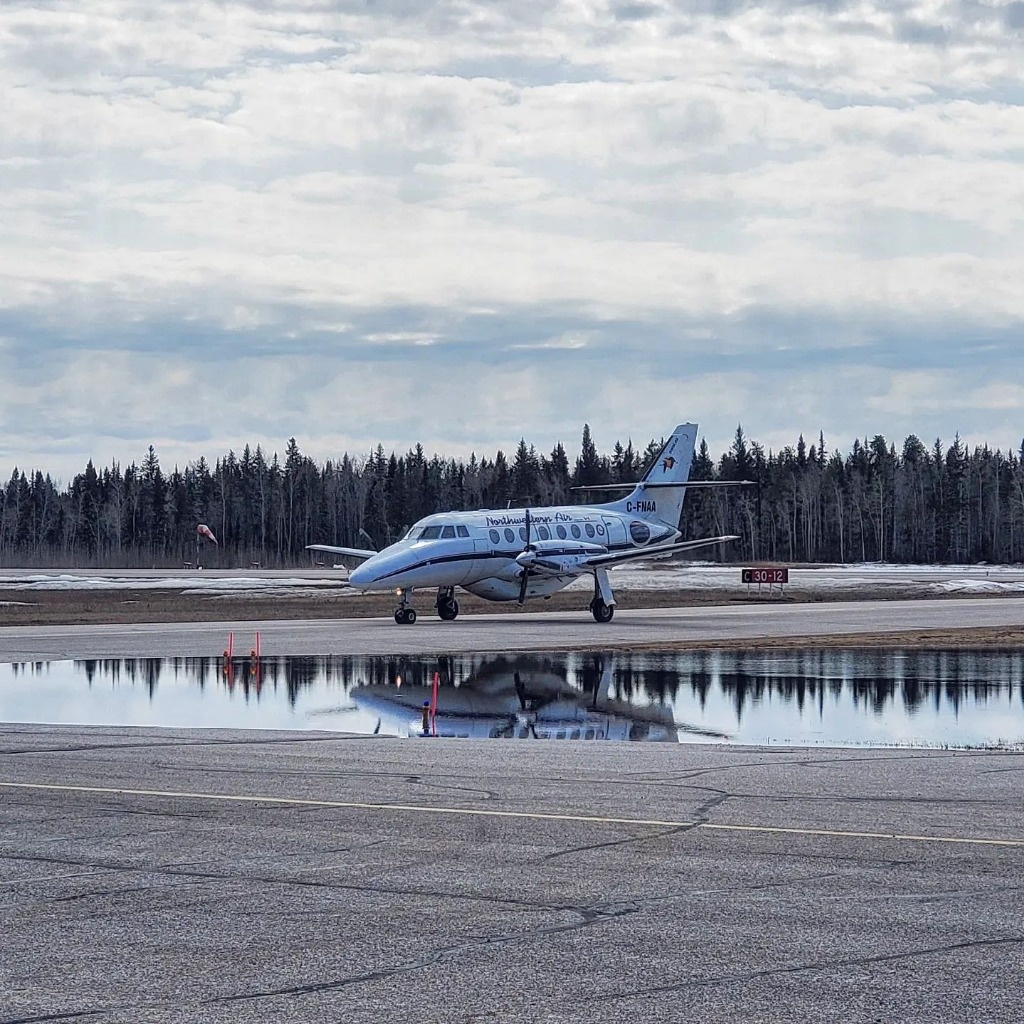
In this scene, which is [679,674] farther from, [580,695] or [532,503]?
[532,503]

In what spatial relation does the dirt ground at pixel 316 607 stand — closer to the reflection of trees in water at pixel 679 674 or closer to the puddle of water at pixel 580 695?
the reflection of trees in water at pixel 679 674

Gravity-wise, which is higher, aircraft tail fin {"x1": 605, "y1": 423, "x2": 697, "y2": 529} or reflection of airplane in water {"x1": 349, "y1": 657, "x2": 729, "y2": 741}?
aircraft tail fin {"x1": 605, "y1": 423, "x2": 697, "y2": 529}

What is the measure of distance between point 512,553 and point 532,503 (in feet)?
342

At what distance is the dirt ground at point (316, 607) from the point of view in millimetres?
34812

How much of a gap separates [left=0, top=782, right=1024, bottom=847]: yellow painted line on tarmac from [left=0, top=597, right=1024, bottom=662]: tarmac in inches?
736

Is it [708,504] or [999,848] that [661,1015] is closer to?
[999,848]

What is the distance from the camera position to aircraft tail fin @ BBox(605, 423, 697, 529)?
50531mm

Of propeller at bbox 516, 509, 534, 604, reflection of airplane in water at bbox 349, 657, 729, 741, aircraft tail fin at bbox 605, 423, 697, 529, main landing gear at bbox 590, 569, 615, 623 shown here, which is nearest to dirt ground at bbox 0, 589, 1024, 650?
aircraft tail fin at bbox 605, 423, 697, 529

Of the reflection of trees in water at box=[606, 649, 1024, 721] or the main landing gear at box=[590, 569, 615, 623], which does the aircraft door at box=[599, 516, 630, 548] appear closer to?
the main landing gear at box=[590, 569, 615, 623]

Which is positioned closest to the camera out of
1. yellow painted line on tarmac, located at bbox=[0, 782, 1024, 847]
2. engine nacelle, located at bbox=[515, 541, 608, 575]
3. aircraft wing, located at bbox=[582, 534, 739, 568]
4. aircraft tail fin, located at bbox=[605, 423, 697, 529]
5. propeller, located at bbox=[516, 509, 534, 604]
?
yellow painted line on tarmac, located at bbox=[0, 782, 1024, 847]

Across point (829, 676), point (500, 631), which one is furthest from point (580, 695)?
point (500, 631)

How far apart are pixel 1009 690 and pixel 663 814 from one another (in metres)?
14.3

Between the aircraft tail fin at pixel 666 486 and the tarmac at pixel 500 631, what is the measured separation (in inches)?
142

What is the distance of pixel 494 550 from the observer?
43.9 metres
